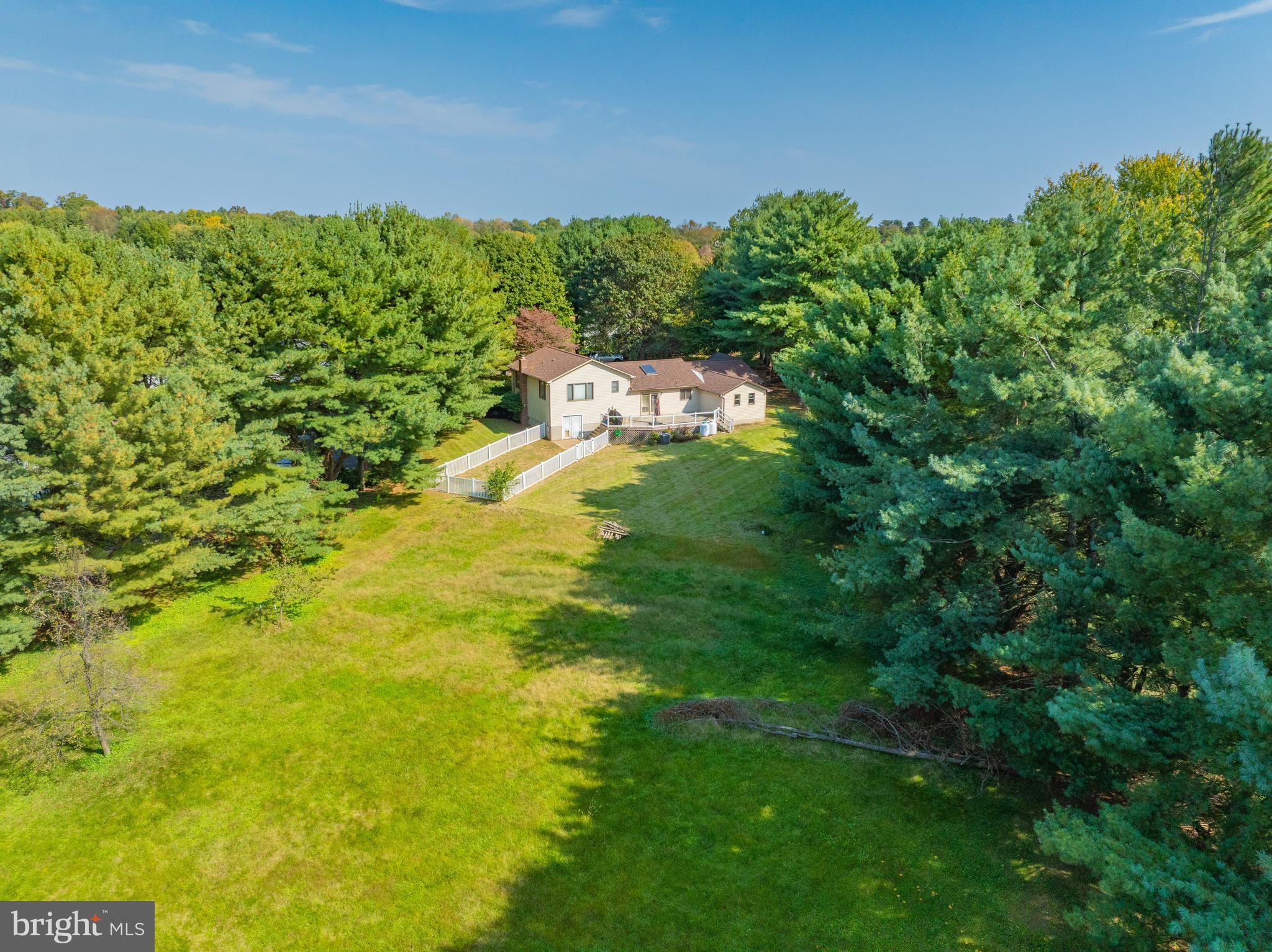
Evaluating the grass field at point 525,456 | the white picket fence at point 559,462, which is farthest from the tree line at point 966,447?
the white picket fence at point 559,462

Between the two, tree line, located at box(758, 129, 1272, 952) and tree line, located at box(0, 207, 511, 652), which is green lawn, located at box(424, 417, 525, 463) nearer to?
tree line, located at box(0, 207, 511, 652)

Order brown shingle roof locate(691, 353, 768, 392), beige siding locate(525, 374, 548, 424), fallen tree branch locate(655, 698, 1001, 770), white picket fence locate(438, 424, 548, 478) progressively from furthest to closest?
1. brown shingle roof locate(691, 353, 768, 392)
2. beige siding locate(525, 374, 548, 424)
3. white picket fence locate(438, 424, 548, 478)
4. fallen tree branch locate(655, 698, 1001, 770)

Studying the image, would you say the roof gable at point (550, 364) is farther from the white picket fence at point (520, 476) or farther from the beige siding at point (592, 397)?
the white picket fence at point (520, 476)

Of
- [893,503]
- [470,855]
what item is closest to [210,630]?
[470,855]

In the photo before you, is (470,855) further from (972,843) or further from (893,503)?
(893,503)

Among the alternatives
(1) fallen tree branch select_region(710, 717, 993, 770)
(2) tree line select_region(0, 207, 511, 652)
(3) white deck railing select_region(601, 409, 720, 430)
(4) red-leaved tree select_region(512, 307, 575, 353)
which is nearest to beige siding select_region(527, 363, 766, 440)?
(3) white deck railing select_region(601, 409, 720, 430)

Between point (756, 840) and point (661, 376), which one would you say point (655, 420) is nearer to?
point (661, 376)
